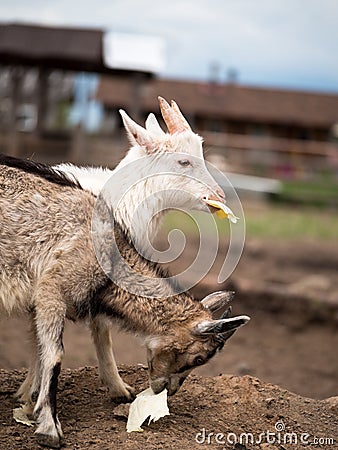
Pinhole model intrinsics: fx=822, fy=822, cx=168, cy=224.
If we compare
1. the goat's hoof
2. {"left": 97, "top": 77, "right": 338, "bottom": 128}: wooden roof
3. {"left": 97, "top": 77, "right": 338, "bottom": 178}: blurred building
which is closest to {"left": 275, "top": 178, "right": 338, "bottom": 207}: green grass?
{"left": 97, "top": 77, "right": 338, "bottom": 178}: blurred building

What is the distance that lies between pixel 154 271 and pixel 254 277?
8.04 metres

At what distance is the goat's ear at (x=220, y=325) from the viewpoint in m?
4.89

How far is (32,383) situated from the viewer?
562 centimetres

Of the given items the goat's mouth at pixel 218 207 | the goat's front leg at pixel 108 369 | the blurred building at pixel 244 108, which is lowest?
the blurred building at pixel 244 108

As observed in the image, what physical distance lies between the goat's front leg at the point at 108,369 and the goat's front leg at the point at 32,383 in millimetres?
417

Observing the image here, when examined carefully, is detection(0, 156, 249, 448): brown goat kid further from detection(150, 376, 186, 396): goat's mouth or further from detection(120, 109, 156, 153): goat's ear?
detection(120, 109, 156, 153): goat's ear

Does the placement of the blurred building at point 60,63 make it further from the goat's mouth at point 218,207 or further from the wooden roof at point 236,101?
the wooden roof at point 236,101

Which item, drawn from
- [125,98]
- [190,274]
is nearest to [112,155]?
[190,274]

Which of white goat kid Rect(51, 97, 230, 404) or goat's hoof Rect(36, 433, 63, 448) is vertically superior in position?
white goat kid Rect(51, 97, 230, 404)

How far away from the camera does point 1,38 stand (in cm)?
2044

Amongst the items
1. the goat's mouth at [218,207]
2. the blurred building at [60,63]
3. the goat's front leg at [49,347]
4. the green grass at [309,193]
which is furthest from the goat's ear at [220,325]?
the green grass at [309,193]

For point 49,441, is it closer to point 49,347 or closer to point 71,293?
point 49,347

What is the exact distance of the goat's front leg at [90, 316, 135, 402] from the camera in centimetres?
573

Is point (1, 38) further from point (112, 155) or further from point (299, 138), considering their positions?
point (299, 138)
